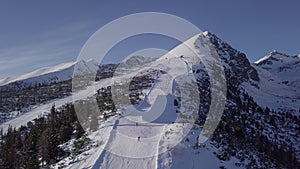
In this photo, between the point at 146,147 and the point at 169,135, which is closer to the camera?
the point at 146,147

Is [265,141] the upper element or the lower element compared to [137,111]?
lower

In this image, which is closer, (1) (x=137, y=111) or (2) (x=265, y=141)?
(1) (x=137, y=111)

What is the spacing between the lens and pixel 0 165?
167 feet

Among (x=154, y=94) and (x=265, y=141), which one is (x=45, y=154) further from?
(x=265, y=141)

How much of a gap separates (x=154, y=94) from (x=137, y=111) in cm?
1453

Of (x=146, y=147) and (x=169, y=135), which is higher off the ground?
(x=169, y=135)

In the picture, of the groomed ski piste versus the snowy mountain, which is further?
the snowy mountain

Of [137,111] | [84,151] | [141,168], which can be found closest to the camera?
[141,168]

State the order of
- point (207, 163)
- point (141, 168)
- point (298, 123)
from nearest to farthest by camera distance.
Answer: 1. point (141, 168)
2. point (207, 163)
3. point (298, 123)

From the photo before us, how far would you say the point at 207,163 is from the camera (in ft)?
131

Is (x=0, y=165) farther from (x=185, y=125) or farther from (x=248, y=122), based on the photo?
(x=248, y=122)

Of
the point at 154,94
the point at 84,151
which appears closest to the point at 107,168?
the point at 84,151

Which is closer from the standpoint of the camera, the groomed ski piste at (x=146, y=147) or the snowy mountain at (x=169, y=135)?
the groomed ski piste at (x=146, y=147)

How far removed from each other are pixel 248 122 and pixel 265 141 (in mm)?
10785
